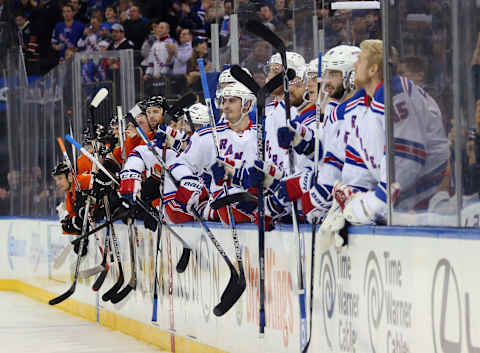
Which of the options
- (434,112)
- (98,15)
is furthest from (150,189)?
(98,15)

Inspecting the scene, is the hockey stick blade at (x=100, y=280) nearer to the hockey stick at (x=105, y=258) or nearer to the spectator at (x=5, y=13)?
the hockey stick at (x=105, y=258)

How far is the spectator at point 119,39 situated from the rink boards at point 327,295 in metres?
3.83

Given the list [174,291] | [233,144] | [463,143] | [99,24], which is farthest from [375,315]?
[99,24]

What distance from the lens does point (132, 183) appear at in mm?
7066

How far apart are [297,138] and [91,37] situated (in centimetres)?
849

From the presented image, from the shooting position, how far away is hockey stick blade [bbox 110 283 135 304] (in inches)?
292

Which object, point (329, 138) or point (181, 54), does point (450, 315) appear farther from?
point (181, 54)

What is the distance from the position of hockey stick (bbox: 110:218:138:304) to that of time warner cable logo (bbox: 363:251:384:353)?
12.1 feet

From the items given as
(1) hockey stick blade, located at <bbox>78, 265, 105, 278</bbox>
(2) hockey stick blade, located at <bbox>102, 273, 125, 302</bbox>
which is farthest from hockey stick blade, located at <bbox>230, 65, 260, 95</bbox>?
(1) hockey stick blade, located at <bbox>78, 265, 105, 278</bbox>

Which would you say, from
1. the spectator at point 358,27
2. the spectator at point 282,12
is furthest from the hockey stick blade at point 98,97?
the spectator at point 358,27

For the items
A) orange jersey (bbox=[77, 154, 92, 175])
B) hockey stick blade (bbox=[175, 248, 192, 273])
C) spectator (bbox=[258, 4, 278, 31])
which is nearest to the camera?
hockey stick blade (bbox=[175, 248, 192, 273])

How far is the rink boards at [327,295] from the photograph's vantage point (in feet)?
10.4

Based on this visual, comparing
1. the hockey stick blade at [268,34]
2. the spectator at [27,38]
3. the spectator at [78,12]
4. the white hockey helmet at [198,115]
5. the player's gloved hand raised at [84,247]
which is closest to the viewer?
the hockey stick blade at [268,34]

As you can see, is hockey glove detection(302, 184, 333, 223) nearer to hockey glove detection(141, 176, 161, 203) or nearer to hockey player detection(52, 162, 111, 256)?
hockey glove detection(141, 176, 161, 203)
